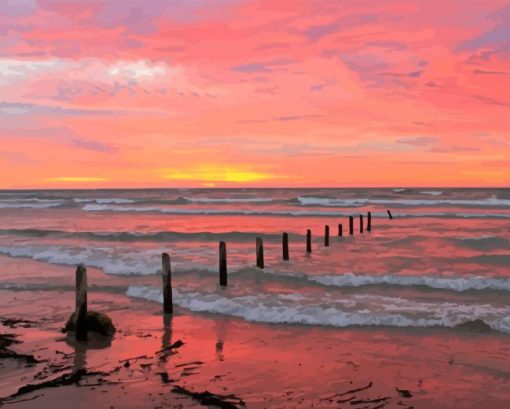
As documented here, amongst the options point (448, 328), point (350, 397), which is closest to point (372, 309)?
point (448, 328)

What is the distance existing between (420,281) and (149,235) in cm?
2355

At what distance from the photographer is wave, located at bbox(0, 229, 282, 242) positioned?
37250mm

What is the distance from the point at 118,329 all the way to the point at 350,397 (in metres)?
6.14

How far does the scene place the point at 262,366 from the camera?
9883 millimetres

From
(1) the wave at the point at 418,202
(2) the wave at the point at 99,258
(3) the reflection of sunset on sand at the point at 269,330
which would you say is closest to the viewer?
(3) the reflection of sunset on sand at the point at 269,330

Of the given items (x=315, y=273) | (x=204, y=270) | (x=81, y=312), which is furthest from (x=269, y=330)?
(x=204, y=270)

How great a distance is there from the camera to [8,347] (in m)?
10.8

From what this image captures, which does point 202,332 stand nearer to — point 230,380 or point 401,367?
point 230,380

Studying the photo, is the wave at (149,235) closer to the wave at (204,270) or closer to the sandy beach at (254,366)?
the wave at (204,270)

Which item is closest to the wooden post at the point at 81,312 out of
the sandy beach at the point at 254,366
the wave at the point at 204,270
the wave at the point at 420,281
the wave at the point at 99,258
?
the sandy beach at the point at 254,366

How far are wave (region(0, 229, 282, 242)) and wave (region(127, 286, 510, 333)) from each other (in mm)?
20310

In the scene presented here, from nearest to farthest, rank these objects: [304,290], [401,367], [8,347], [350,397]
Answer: [350,397]
[401,367]
[8,347]
[304,290]

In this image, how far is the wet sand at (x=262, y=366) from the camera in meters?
8.29

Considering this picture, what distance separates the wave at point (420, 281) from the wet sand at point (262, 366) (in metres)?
6.37
